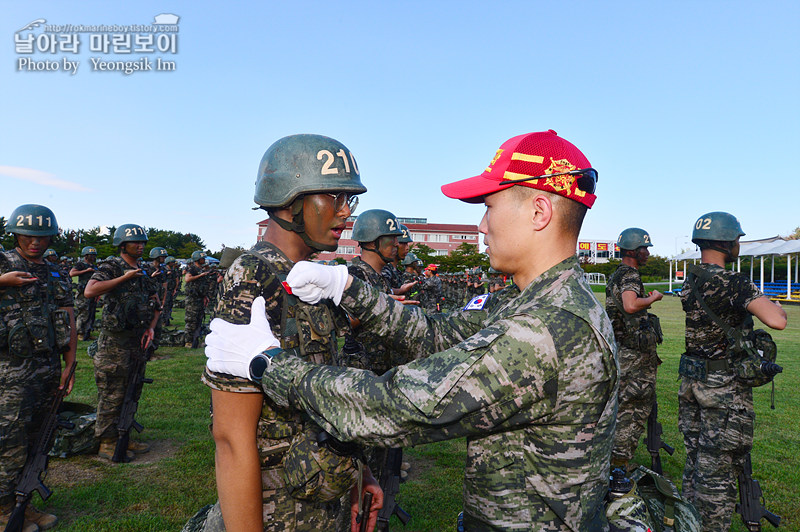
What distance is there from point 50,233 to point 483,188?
6.02m

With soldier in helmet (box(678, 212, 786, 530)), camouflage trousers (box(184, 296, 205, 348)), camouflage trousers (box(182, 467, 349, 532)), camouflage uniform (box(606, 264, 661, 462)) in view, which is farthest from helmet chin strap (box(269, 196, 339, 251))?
camouflage trousers (box(184, 296, 205, 348))

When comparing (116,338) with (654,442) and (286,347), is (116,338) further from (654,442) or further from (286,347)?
(654,442)

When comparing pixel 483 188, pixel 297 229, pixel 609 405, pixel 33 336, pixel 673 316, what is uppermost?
pixel 483 188

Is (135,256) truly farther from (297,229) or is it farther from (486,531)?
(486,531)

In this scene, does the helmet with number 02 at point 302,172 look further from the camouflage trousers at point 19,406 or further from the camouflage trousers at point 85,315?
the camouflage trousers at point 85,315

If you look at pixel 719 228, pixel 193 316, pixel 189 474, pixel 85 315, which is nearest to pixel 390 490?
pixel 189 474

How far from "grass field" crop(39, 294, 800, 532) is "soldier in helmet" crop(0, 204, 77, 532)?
674mm

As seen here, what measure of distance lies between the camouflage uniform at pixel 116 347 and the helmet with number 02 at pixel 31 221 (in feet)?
4.93

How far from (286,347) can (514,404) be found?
101 cm

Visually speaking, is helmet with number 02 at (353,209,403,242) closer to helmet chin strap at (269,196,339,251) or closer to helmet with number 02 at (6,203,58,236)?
helmet with number 02 at (6,203,58,236)

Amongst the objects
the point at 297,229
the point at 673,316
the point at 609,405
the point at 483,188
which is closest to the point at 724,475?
the point at 609,405

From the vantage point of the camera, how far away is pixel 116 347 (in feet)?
22.9

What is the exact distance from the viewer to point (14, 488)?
15.9 feet

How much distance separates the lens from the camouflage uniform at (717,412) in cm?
482
